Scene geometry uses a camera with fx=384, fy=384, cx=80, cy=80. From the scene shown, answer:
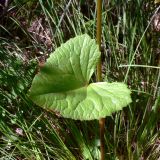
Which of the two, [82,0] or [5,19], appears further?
[5,19]

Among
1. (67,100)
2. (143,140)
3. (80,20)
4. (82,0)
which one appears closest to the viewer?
(67,100)

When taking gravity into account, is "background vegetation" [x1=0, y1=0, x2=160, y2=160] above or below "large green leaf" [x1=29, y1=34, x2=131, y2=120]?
below

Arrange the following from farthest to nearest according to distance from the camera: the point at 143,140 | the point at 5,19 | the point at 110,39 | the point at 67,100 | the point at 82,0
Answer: the point at 5,19 < the point at 82,0 < the point at 110,39 < the point at 143,140 < the point at 67,100

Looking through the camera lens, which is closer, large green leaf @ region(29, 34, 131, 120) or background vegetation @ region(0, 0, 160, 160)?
large green leaf @ region(29, 34, 131, 120)

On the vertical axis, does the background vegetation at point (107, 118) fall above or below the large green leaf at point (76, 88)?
below

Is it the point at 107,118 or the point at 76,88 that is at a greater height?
the point at 76,88

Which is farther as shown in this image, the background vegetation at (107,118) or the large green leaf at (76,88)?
the background vegetation at (107,118)

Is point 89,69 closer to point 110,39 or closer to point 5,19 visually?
point 110,39

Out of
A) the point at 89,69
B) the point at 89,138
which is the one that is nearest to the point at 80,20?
the point at 89,138
